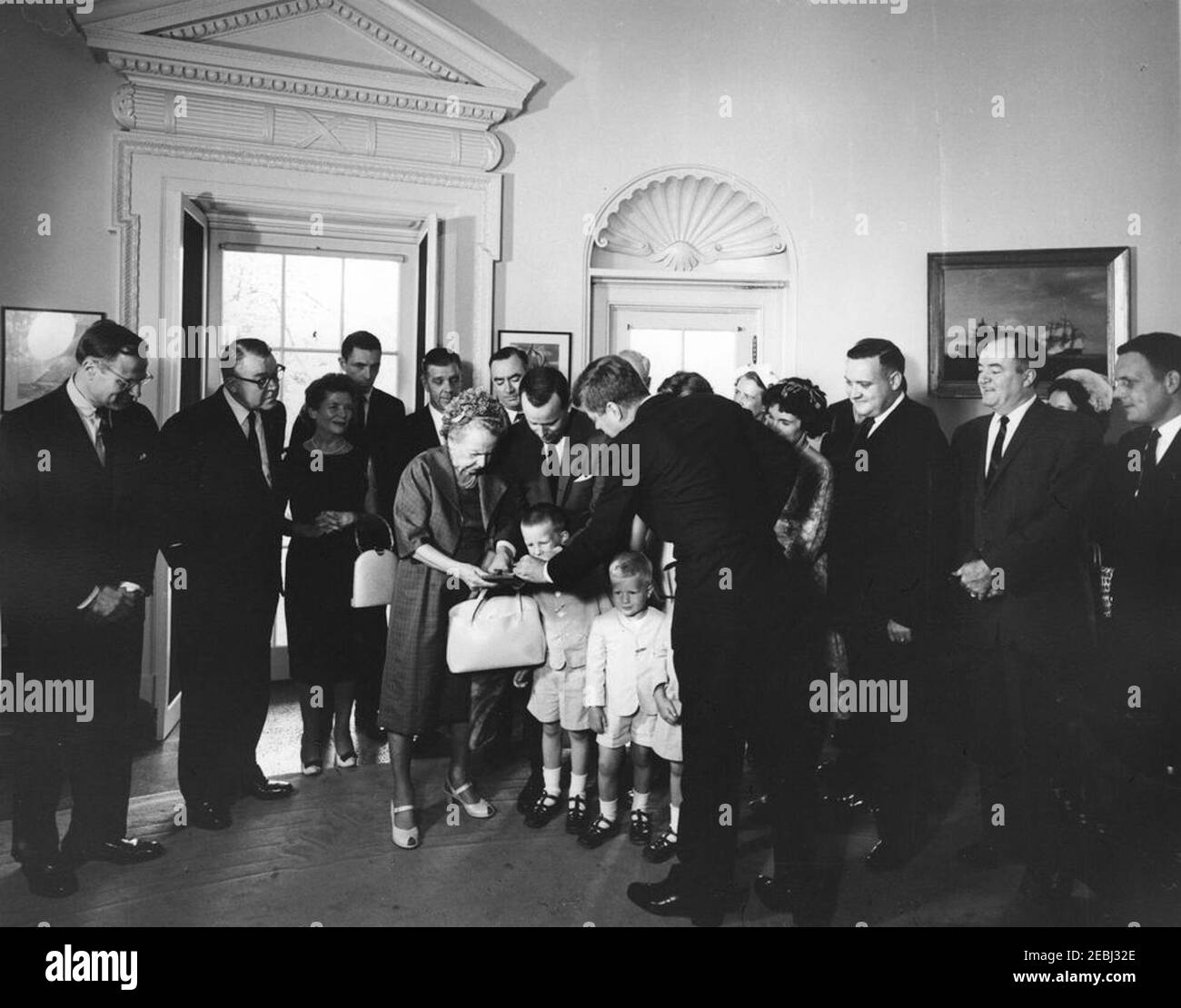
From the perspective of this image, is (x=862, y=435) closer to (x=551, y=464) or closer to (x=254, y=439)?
(x=551, y=464)

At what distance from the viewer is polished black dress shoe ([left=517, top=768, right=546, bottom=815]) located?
3172mm

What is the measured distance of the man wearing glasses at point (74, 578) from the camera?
8.34ft

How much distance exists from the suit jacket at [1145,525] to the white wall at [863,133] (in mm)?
1990

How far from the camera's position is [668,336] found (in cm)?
475

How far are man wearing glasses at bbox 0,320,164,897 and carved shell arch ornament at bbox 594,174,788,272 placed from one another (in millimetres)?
2738

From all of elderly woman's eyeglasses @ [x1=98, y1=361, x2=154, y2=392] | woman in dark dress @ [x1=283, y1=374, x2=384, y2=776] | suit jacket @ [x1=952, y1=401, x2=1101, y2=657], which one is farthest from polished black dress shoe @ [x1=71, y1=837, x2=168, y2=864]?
suit jacket @ [x1=952, y1=401, x2=1101, y2=657]

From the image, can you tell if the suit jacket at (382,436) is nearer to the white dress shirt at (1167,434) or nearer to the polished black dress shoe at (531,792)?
the polished black dress shoe at (531,792)

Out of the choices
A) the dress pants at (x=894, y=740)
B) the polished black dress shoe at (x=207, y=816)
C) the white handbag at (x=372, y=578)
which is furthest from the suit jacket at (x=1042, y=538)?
the polished black dress shoe at (x=207, y=816)

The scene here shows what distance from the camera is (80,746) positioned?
8.78 ft

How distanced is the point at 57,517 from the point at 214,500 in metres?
0.58

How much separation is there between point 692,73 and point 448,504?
2.98 m
